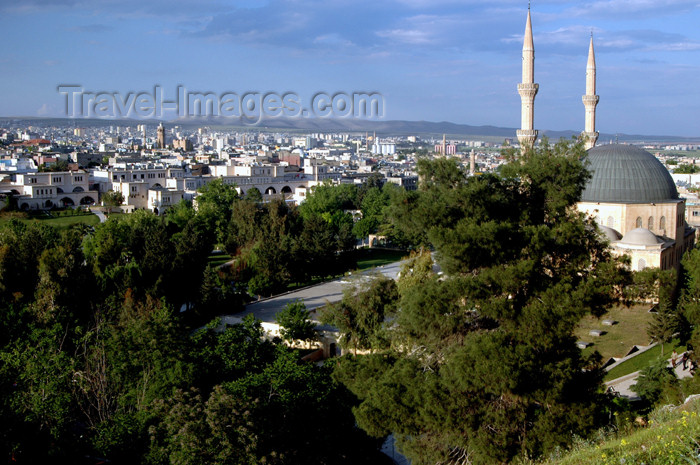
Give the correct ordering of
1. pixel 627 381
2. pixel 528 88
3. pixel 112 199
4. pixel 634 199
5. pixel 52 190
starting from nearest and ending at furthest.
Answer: pixel 627 381, pixel 634 199, pixel 528 88, pixel 112 199, pixel 52 190

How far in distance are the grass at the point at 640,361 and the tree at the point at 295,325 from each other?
6.54m

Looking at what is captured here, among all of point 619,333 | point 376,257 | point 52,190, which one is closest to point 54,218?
point 52,190

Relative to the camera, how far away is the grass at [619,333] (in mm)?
16031

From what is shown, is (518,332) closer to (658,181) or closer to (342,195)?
(658,181)

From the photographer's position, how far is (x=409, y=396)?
886cm

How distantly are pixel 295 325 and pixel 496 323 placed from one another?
6957mm

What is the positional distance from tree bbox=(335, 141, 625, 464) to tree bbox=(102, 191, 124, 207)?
36487mm

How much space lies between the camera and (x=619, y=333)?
17375mm

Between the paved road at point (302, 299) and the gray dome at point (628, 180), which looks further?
the gray dome at point (628, 180)

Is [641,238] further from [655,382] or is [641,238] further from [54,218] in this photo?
[54,218]

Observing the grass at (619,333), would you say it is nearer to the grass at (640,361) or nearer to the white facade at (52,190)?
the grass at (640,361)

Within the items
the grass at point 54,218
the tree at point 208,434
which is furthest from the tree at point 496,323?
the grass at point 54,218

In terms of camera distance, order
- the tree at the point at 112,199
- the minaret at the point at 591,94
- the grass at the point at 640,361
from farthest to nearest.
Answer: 1. the tree at the point at 112,199
2. the minaret at the point at 591,94
3. the grass at the point at 640,361

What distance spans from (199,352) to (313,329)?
486 cm
